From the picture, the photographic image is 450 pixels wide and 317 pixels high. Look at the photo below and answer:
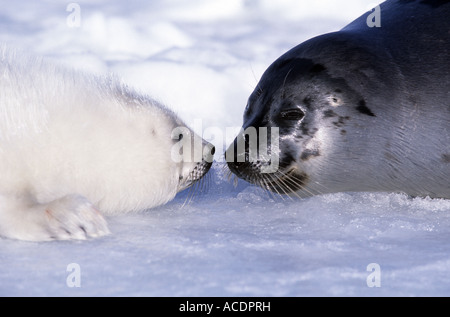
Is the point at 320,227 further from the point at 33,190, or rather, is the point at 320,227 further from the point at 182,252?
the point at 33,190

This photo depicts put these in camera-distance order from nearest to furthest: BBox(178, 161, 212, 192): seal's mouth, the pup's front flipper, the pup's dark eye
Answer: the pup's front flipper, BBox(178, 161, 212, 192): seal's mouth, the pup's dark eye

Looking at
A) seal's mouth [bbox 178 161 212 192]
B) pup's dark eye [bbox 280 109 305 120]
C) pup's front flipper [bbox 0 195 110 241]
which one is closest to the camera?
pup's front flipper [bbox 0 195 110 241]

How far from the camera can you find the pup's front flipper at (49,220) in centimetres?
254

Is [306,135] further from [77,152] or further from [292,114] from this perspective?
[77,152]

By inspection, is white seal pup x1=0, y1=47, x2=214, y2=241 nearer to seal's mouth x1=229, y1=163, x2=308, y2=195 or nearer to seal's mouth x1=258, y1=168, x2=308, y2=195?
seal's mouth x1=229, y1=163, x2=308, y2=195

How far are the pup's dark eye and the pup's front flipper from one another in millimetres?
1323

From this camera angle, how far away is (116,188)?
308 centimetres

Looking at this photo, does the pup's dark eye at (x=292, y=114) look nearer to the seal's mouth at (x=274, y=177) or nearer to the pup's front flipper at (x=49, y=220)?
the seal's mouth at (x=274, y=177)

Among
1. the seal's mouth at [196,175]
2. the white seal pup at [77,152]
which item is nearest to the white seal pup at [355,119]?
the seal's mouth at [196,175]

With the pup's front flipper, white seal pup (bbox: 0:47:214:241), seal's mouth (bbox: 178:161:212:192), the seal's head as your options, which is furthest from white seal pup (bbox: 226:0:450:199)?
the pup's front flipper

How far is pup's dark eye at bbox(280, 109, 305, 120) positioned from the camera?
346cm

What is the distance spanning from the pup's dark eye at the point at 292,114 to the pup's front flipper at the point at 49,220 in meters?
1.32

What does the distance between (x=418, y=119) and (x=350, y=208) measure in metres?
0.69
